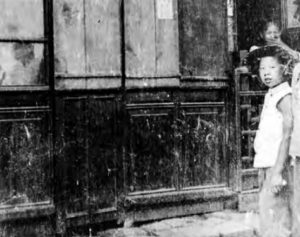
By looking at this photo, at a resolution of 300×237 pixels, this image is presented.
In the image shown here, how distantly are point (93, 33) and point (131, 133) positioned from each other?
3.78ft

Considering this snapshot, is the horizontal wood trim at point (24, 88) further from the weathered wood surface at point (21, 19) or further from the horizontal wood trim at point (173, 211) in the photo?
the horizontal wood trim at point (173, 211)

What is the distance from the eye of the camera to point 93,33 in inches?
211

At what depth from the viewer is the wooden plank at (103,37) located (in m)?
5.34

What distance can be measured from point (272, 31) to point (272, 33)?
1.4 inches

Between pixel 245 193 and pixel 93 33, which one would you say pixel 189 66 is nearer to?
pixel 93 33

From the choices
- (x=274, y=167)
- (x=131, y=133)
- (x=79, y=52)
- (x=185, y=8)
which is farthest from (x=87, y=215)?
(x=185, y=8)

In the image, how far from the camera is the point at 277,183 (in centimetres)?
426

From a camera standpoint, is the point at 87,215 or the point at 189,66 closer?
the point at 87,215

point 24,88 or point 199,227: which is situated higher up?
point 24,88

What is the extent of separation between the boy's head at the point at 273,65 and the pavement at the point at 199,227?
68.8 inches

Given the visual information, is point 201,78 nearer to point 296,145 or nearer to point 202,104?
point 202,104

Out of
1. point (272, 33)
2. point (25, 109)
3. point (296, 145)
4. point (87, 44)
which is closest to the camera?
point (296, 145)

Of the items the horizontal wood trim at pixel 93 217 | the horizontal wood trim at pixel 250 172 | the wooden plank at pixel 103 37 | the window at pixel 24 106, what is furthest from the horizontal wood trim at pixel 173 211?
the wooden plank at pixel 103 37

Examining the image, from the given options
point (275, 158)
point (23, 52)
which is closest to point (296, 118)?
point (275, 158)
